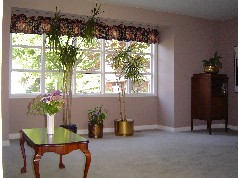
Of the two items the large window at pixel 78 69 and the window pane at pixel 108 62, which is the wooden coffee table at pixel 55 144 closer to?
the large window at pixel 78 69

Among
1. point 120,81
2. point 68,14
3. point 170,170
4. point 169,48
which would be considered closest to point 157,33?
point 169,48

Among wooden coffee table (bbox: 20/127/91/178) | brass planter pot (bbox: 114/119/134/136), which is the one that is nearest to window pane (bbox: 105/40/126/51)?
brass planter pot (bbox: 114/119/134/136)

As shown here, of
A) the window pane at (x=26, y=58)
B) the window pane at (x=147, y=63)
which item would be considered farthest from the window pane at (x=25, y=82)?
the window pane at (x=147, y=63)

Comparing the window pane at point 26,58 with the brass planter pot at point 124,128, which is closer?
the window pane at point 26,58

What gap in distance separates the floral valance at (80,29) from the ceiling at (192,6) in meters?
0.65

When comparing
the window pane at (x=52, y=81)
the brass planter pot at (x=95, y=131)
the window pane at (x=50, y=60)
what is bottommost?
the brass planter pot at (x=95, y=131)

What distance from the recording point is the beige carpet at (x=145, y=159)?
3533mm

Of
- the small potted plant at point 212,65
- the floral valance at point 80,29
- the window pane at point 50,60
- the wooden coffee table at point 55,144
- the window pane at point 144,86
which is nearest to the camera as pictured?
the wooden coffee table at point 55,144


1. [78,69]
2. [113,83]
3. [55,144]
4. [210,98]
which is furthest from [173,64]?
[55,144]

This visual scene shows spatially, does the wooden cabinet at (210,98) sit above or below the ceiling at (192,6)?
below

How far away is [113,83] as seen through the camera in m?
7.13

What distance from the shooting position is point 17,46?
613 centimetres

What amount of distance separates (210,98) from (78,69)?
299 cm

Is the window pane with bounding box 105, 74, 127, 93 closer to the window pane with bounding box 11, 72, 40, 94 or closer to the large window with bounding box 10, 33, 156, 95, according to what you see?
the large window with bounding box 10, 33, 156, 95
